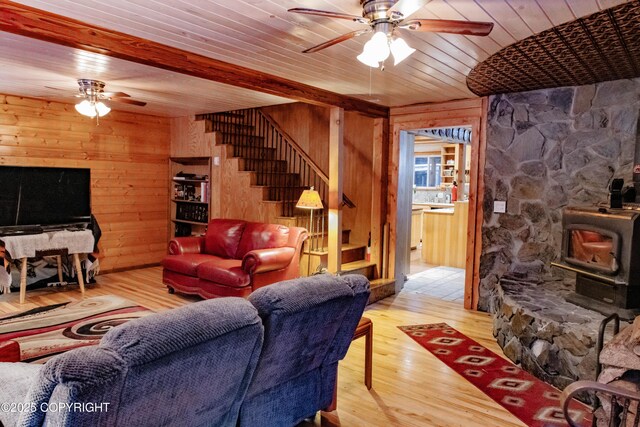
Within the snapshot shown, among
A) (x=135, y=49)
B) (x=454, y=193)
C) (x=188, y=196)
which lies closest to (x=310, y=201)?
(x=135, y=49)

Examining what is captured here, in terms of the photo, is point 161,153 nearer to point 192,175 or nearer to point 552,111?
point 192,175

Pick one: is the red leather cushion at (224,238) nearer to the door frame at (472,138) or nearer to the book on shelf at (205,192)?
the book on shelf at (205,192)

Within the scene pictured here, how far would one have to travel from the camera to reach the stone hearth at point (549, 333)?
3.05 meters

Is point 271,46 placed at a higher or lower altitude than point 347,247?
higher

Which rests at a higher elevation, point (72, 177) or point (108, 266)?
point (72, 177)

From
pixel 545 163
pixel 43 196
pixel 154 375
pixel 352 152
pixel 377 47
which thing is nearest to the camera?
pixel 154 375

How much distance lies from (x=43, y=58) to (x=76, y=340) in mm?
2419

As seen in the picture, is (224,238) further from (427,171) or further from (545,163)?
(427,171)

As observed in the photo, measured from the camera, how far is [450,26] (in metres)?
2.11

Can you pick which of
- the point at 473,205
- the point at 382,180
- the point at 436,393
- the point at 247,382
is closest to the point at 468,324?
the point at 473,205

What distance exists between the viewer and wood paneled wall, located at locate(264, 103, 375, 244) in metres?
6.36

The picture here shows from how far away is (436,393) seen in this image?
307cm

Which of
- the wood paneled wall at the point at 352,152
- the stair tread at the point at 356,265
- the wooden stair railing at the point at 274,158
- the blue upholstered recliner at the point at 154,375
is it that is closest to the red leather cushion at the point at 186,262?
the wooden stair railing at the point at 274,158

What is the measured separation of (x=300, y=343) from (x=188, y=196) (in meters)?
5.67
